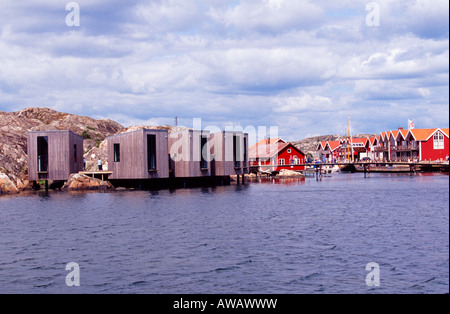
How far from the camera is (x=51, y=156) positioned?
6981 cm

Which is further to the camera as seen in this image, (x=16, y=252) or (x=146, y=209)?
(x=146, y=209)

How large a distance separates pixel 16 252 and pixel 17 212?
1947 centimetres

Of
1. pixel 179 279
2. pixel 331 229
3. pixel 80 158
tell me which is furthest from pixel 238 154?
pixel 179 279

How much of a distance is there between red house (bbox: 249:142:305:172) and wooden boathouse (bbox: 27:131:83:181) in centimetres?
4998

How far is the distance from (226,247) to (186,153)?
4429 cm

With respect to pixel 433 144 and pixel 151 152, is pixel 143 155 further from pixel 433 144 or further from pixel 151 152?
pixel 433 144

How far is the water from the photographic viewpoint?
2008 centimetres

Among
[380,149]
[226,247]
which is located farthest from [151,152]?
[380,149]

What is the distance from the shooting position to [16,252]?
2633 centimetres

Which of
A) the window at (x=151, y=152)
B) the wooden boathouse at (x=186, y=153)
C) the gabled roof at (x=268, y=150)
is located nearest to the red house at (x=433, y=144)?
the gabled roof at (x=268, y=150)

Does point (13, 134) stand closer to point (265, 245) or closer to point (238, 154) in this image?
point (238, 154)

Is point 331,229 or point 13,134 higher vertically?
point 13,134

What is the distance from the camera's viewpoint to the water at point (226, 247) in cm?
2008
